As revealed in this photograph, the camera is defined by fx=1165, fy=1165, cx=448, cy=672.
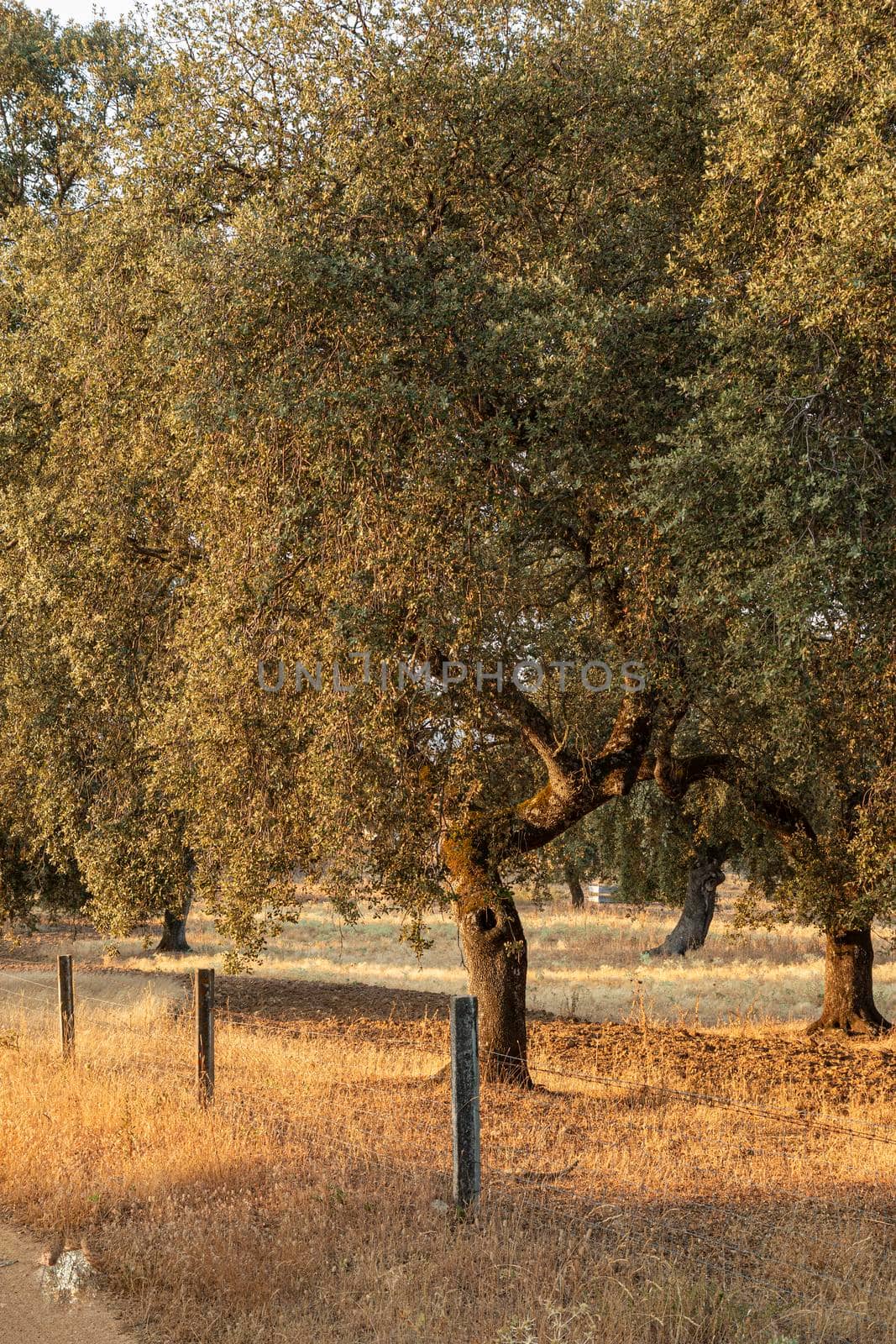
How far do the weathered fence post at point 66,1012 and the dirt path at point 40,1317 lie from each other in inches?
237

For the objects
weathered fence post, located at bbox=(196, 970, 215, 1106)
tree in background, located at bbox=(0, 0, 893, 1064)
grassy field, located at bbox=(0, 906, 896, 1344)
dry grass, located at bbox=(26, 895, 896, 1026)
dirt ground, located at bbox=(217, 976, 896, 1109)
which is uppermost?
tree in background, located at bbox=(0, 0, 893, 1064)

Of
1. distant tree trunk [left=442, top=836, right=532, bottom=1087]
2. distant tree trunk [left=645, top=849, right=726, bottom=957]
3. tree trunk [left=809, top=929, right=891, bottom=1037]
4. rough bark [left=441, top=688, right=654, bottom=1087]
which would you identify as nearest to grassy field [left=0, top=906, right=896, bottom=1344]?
distant tree trunk [left=442, top=836, right=532, bottom=1087]

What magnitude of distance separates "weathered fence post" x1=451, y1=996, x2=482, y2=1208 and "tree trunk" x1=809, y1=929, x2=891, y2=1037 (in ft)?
47.1

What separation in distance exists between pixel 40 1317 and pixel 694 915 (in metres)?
34.6

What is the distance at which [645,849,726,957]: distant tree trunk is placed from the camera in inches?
1441

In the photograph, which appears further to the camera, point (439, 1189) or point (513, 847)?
point (513, 847)

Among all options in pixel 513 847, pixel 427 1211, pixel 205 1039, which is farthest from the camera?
pixel 513 847

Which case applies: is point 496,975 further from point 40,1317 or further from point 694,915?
point 694,915

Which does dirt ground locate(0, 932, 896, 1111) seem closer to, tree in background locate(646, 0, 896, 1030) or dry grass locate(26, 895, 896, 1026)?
dry grass locate(26, 895, 896, 1026)

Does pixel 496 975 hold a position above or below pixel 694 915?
above

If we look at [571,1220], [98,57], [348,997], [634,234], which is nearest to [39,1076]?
[571,1220]

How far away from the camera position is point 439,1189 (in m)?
8.24

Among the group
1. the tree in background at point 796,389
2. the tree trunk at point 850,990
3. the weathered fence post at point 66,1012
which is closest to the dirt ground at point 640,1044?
the tree trunk at point 850,990

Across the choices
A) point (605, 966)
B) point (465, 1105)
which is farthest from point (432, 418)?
point (605, 966)
